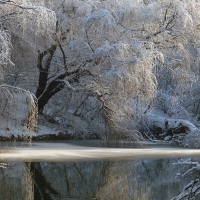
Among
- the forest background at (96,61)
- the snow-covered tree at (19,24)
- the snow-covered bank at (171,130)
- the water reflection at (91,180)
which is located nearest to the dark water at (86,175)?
the water reflection at (91,180)

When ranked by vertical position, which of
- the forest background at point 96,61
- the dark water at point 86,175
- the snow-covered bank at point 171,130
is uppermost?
the forest background at point 96,61

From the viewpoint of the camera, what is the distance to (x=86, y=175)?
6.72 m

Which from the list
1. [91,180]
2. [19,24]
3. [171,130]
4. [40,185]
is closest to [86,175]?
[91,180]

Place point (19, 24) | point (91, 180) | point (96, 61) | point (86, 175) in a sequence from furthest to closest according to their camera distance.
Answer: point (96, 61), point (19, 24), point (86, 175), point (91, 180)

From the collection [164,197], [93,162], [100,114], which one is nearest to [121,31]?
[100,114]

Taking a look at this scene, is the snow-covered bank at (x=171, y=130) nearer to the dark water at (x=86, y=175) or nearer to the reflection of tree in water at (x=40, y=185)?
the dark water at (x=86, y=175)

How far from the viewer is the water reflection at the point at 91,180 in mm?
5152

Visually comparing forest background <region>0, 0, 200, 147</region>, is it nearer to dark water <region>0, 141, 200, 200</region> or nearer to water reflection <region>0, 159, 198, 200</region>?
dark water <region>0, 141, 200, 200</region>

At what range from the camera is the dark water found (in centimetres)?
522

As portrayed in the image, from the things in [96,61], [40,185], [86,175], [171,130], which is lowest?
[171,130]

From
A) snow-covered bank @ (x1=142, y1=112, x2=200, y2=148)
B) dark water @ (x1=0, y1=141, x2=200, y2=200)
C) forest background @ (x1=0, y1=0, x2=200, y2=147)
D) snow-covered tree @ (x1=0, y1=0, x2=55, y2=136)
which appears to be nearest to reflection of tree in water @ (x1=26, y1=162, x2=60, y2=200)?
dark water @ (x1=0, y1=141, x2=200, y2=200)

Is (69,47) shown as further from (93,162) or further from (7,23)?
(93,162)

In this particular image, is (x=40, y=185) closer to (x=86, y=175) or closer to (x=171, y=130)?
(x=86, y=175)

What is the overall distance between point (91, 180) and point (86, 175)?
0.32m
